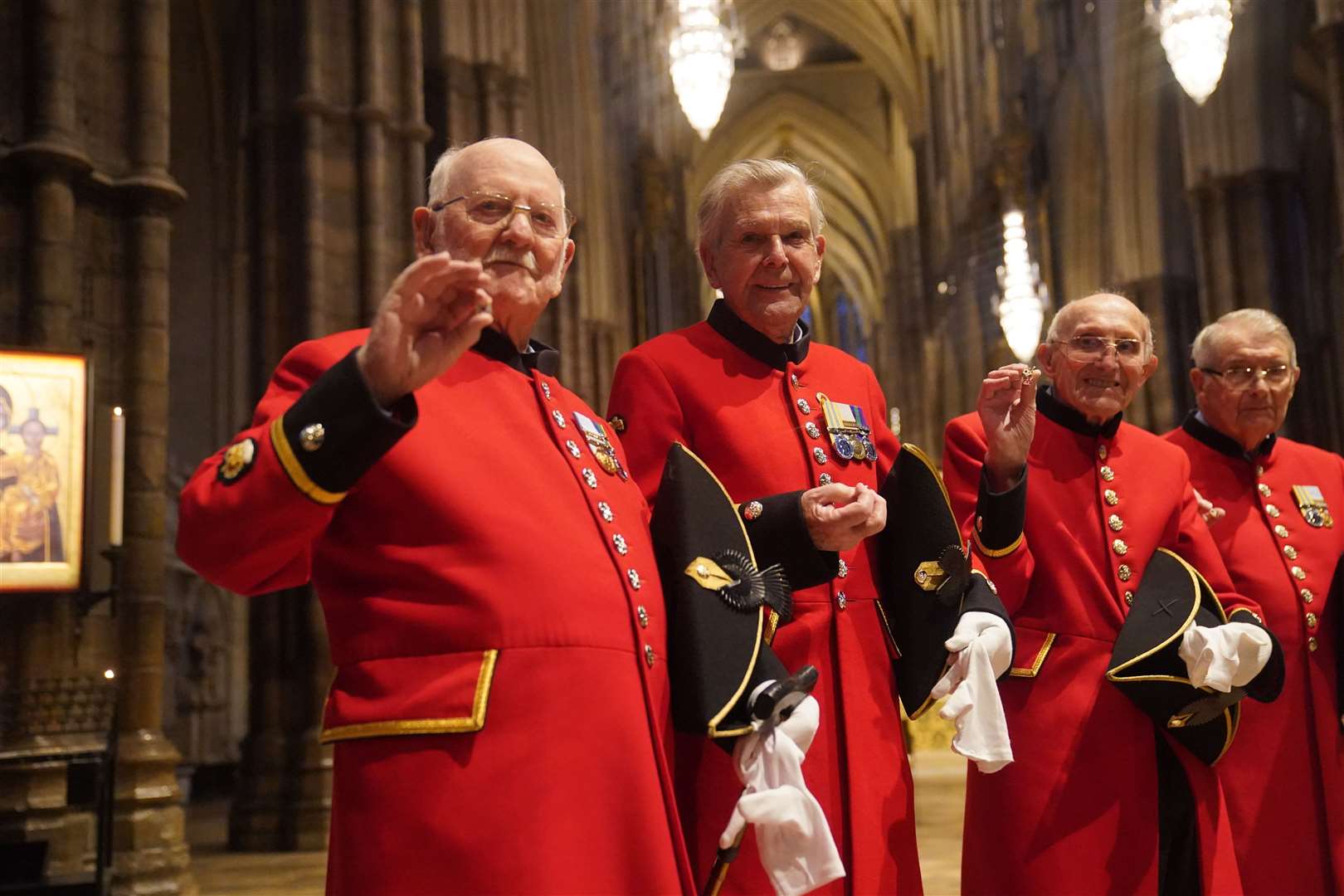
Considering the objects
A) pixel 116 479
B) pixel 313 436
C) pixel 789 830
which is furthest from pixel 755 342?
pixel 116 479

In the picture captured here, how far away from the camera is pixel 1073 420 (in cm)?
352

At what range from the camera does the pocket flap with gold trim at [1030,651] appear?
125 inches

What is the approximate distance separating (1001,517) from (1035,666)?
1.27 ft

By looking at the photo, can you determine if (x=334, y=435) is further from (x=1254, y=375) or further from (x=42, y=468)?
(x=42, y=468)

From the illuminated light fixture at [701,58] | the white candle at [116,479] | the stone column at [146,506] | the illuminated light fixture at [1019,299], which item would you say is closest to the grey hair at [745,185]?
the white candle at [116,479]

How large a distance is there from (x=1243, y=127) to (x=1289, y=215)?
0.94 meters

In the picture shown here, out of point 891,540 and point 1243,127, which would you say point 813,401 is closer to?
point 891,540

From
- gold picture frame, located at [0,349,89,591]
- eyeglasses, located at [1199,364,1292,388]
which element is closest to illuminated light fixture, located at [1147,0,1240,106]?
eyeglasses, located at [1199,364,1292,388]

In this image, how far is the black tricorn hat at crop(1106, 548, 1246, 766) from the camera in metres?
3.11

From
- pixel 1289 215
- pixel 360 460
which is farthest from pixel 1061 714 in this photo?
pixel 1289 215

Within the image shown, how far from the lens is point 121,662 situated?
688cm

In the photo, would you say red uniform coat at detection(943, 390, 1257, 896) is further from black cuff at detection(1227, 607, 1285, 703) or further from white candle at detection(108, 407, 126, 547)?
white candle at detection(108, 407, 126, 547)

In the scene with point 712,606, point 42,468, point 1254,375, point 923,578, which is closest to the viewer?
point 712,606

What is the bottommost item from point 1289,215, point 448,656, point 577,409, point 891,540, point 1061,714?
point 1061,714
